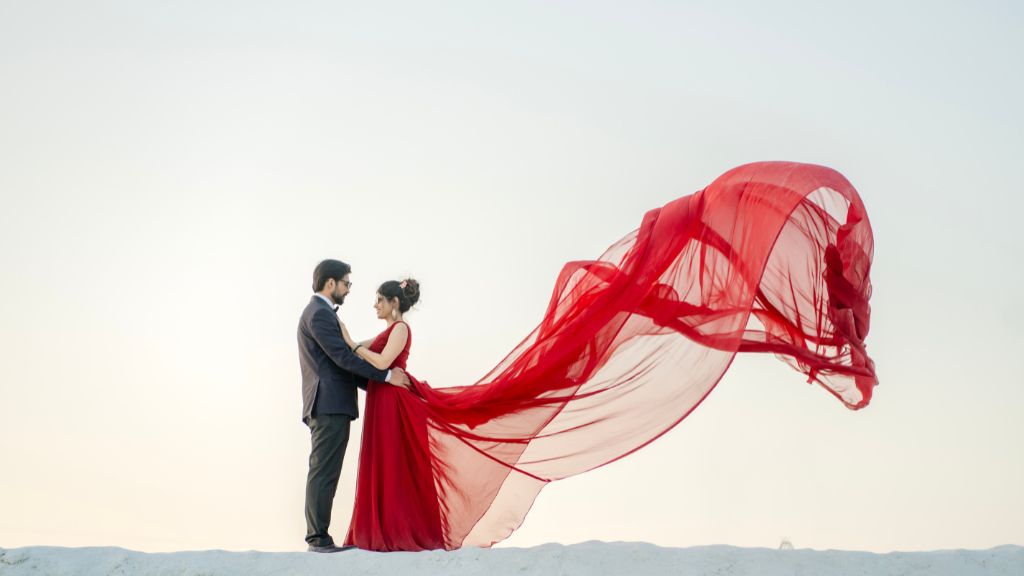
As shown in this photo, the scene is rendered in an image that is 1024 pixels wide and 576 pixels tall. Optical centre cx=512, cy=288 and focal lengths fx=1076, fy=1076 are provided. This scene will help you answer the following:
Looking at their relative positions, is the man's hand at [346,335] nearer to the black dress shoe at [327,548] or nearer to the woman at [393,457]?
the woman at [393,457]

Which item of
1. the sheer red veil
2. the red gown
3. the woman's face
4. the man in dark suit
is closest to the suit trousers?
the man in dark suit

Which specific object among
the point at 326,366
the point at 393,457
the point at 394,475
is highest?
the point at 326,366

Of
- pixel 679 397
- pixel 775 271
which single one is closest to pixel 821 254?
pixel 775 271

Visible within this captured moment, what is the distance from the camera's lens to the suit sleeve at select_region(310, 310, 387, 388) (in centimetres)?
733

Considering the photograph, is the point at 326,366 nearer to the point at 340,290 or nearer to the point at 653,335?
the point at 340,290

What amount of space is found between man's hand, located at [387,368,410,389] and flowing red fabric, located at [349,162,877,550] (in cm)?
7

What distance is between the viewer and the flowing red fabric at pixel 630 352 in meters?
7.30

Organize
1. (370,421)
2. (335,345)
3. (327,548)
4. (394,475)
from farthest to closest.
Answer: (370,421), (394,475), (335,345), (327,548)

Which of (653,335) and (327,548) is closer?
(327,548)

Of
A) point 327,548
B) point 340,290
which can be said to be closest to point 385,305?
point 340,290

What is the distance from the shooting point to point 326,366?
743cm

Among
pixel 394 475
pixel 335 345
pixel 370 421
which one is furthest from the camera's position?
pixel 370 421

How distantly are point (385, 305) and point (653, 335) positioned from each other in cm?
192

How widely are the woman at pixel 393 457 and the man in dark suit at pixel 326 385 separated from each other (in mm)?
153
